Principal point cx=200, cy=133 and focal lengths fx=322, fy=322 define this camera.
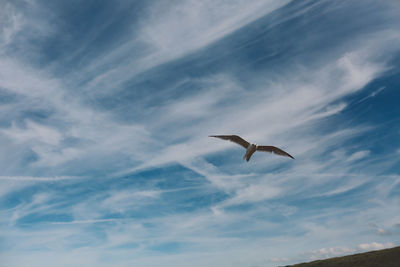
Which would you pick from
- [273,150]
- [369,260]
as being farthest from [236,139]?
[369,260]

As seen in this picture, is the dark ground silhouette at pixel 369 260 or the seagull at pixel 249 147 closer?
the seagull at pixel 249 147

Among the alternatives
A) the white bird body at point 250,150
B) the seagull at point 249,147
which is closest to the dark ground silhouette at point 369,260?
the seagull at point 249,147

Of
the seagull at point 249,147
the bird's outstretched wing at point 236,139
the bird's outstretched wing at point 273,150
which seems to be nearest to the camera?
the bird's outstretched wing at point 236,139

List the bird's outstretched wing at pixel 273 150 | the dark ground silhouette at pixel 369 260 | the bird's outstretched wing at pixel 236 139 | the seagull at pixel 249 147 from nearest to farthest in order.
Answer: the bird's outstretched wing at pixel 236 139
the seagull at pixel 249 147
the bird's outstretched wing at pixel 273 150
the dark ground silhouette at pixel 369 260

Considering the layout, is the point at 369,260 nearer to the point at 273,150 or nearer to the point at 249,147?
the point at 273,150

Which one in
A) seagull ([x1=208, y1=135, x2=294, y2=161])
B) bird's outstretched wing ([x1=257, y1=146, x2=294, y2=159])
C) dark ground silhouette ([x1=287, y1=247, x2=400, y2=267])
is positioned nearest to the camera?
seagull ([x1=208, y1=135, x2=294, y2=161])

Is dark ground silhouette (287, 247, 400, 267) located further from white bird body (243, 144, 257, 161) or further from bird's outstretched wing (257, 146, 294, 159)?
white bird body (243, 144, 257, 161)

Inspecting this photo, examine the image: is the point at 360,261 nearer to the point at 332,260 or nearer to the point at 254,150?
the point at 332,260

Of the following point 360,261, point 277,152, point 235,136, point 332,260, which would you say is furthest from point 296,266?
point 235,136

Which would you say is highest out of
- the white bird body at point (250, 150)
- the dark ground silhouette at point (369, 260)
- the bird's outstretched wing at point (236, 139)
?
the bird's outstretched wing at point (236, 139)

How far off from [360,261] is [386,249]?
15412 mm

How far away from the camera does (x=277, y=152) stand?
2788 inches

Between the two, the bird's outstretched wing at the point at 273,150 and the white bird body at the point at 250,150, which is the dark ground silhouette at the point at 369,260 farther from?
the white bird body at the point at 250,150

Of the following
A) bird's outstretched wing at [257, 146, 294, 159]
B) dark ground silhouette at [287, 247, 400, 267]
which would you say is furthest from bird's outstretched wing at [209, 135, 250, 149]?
dark ground silhouette at [287, 247, 400, 267]
